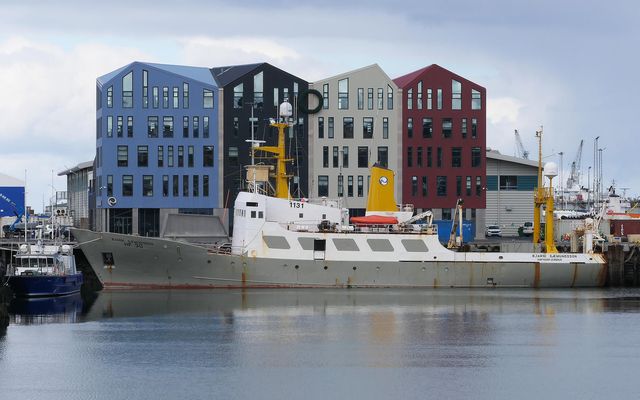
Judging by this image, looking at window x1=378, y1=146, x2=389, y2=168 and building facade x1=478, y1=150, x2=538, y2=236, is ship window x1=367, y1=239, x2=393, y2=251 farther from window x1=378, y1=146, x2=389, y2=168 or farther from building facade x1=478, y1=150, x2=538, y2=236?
building facade x1=478, y1=150, x2=538, y2=236

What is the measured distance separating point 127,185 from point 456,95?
28180mm

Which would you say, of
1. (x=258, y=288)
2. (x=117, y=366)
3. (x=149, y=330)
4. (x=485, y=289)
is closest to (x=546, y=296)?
(x=485, y=289)

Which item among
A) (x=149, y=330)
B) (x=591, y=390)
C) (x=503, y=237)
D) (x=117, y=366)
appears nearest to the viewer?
(x=591, y=390)

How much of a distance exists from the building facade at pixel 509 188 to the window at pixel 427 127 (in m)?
9.94

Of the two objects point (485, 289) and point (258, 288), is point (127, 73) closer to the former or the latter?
point (258, 288)

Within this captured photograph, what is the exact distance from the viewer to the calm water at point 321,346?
39.1 m

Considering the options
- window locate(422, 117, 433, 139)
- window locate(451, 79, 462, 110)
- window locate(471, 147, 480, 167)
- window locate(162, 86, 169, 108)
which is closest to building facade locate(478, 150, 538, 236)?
window locate(471, 147, 480, 167)

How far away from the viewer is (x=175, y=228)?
83500 millimetres

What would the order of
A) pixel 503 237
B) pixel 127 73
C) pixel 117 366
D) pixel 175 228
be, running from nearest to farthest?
pixel 117 366 → pixel 175 228 → pixel 127 73 → pixel 503 237

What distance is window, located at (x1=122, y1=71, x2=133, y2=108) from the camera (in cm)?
9006

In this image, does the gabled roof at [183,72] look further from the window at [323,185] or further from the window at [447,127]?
the window at [447,127]

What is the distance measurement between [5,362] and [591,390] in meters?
21.8

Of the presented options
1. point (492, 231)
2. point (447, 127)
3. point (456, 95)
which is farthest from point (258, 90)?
point (492, 231)

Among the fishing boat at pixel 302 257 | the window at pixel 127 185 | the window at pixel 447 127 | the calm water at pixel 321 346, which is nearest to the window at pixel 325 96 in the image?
the window at pixel 447 127
